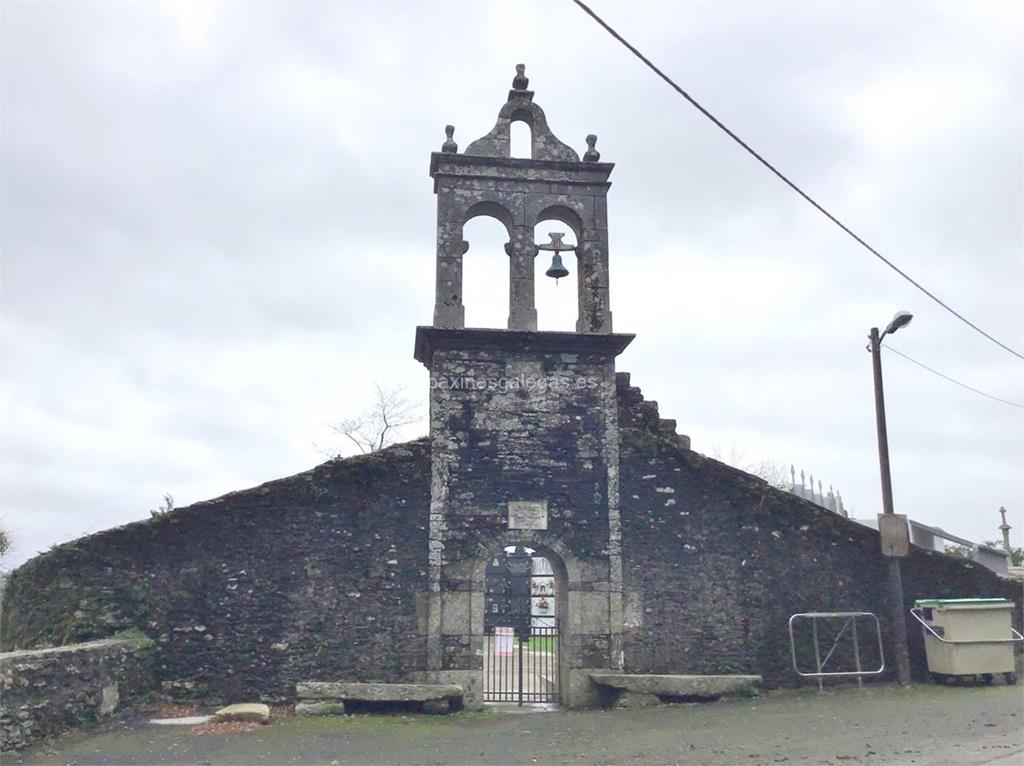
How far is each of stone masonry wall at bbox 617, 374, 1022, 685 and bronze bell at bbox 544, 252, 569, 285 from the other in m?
Result: 1.68

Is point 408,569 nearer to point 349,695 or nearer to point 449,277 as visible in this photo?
point 349,695

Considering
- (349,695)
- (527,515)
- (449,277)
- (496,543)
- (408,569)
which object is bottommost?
(349,695)

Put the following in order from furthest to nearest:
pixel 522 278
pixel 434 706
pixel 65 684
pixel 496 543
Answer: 1. pixel 522 278
2. pixel 496 543
3. pixel 434 706
4. pixel 65 684

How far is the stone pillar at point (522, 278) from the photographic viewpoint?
12211 millimetres

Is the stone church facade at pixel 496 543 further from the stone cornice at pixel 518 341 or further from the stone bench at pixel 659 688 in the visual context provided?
the stone bench at pixel 659 688

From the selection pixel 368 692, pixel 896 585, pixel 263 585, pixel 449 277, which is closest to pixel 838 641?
pixel 896 585

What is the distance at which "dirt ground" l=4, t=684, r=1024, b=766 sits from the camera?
25.2 ft

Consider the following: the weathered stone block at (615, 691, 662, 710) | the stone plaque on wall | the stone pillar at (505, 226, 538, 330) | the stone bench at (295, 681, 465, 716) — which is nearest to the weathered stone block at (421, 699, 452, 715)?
the stone bench at (295, 681, 465, 716)

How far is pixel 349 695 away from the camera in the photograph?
10156mm

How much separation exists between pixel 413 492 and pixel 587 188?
200 inches

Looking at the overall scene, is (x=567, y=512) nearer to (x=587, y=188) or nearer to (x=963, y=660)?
(x=587, y=188)

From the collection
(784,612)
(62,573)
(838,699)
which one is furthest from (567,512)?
(62,573)

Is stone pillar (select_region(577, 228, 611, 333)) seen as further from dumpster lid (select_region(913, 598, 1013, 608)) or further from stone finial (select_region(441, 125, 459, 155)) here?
dumpster lid (select_region(913, 598, 1013, 608))

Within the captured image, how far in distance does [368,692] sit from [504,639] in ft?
23.6
